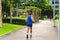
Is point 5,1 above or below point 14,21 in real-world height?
above

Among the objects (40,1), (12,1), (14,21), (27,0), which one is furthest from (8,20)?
(40,1)

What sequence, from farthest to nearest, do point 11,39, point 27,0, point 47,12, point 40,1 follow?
1. point 47,12
2. point 40,1
3. point 27,0
4. point 11,39

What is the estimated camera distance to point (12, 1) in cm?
3953

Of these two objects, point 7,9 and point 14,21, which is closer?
point 14,21

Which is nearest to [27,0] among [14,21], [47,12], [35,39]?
[14,21]

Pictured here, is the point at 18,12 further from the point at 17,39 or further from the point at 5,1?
the point at 17,39

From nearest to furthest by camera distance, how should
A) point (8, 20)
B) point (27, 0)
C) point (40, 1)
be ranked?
point (8, 20), point (27, 0), point (40, 1)

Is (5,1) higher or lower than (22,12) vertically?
higher

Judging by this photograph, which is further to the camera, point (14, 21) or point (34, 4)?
point (34, 4)

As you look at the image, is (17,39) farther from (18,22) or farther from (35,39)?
(18,22)

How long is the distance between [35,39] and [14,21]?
25746 millimetres

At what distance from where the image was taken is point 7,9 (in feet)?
146

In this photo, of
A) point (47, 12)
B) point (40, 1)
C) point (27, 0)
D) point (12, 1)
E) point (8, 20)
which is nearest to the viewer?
point (12, 1)

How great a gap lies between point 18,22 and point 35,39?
82.9ft
